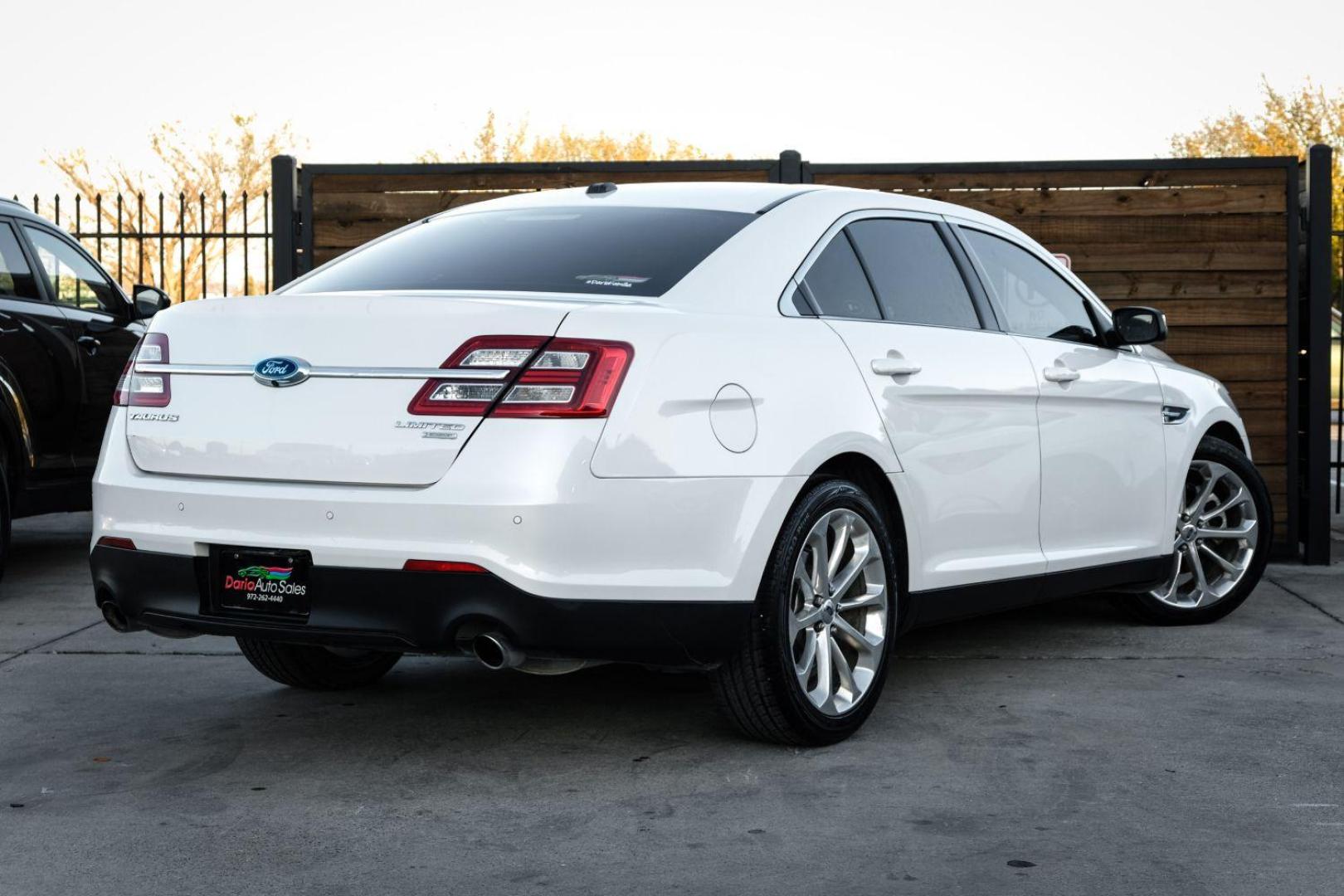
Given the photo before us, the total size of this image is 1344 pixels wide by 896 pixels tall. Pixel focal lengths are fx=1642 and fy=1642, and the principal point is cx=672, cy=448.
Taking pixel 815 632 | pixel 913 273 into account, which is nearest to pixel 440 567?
pixel 815 632

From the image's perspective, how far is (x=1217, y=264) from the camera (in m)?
9.03

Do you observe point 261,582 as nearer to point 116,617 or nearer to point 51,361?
point 116,617

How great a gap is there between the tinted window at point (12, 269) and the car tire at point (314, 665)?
11.9 ft

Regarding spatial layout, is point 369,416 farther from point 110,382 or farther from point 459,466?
point 110,382

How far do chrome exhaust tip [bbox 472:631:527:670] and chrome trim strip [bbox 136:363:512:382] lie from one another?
0.63 m

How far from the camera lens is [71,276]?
879 centimetres

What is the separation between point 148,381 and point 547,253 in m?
1.15

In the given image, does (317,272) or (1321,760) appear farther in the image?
(317,272)

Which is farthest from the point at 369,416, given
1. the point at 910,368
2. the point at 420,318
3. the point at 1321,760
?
the point at 1321,760

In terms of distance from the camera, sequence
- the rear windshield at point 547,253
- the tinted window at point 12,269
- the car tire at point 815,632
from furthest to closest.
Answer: the tinted window at point 12,269
the rear windshield at point 547,253
the car tire at point 815,632

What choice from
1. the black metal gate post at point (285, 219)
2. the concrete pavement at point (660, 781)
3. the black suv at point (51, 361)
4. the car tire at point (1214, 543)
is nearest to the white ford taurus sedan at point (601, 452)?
the concrete pavement at point (660, 781)

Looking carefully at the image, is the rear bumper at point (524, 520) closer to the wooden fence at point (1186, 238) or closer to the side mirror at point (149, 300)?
the side mirror at point (149, 300)

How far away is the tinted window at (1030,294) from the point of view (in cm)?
574

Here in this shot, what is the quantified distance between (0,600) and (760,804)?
4.99 metres
